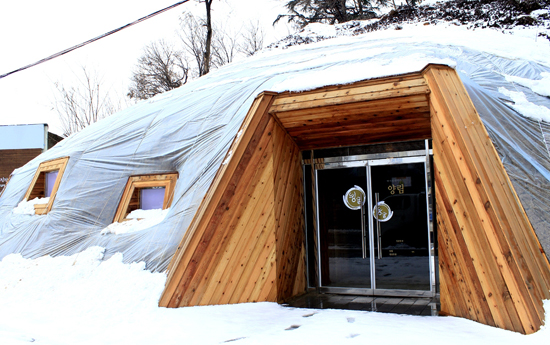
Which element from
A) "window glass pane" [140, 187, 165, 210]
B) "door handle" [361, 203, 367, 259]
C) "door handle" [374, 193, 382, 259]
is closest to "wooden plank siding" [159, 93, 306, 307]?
"door handle" [361, 203, 367, 259]

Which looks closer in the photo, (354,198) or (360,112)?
(360,112)

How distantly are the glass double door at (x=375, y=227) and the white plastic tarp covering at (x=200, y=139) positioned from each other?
1710 mm

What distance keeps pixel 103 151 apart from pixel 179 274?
4.52m

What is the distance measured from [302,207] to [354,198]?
0.98 meters

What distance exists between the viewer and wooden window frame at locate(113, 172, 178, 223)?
8312 millimetres

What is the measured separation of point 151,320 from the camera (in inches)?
226

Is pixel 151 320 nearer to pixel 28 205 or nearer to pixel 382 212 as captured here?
pixel 382 212

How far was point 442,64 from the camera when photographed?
5.89 meters

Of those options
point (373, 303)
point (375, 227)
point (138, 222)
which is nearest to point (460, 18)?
point (375, 227)

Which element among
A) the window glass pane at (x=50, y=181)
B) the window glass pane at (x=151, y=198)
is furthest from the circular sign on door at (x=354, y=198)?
the window glass pane at (x=50, y=181)

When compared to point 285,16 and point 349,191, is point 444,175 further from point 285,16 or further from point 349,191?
point 285,16

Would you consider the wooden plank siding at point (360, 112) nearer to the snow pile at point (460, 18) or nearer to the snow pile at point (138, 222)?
the snow pile at point (138, 222)

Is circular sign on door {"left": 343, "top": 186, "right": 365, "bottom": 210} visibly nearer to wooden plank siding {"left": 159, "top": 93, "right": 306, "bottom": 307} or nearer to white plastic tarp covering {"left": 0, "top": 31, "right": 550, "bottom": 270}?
wooden plank siding {"left": 159, "top": 93, "right": 306, "bottom": 307}

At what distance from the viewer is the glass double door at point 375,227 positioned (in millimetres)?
A: 7633
